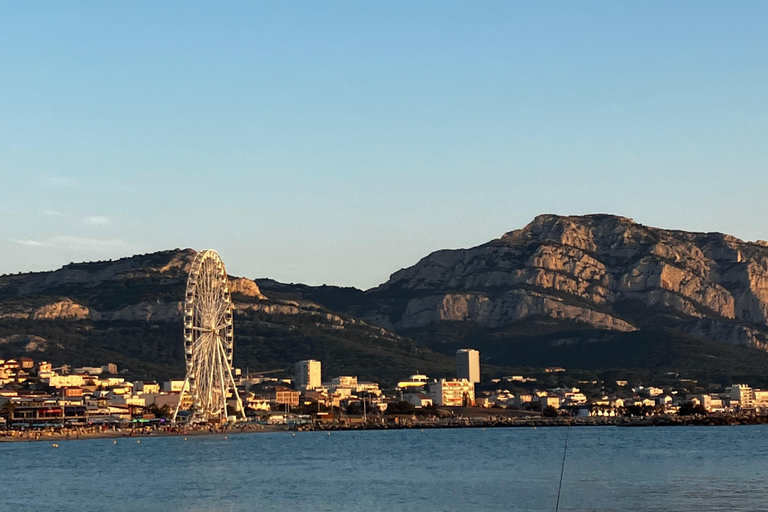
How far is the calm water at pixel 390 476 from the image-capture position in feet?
213

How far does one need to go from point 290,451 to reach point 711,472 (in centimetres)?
5064

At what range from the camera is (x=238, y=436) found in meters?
160

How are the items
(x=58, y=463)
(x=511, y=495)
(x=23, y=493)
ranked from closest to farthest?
(x=511, y=495) → (x=23, y=493) → (x=58, y=463)

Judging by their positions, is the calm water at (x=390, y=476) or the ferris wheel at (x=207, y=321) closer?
the calm water at (x=390, y=476)

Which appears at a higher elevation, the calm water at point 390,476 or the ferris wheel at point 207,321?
the ferris wheel at point 207,321

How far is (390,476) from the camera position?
8444cm

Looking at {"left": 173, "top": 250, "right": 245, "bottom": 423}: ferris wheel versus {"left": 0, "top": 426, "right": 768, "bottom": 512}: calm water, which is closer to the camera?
{"left": 0, "top": 426, "right": 768, "bottom": 512}: calm water

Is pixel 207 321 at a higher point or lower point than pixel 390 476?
higher

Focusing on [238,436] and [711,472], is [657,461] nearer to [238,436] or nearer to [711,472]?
[711,472]

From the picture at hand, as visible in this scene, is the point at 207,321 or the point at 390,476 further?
the point at 207,321

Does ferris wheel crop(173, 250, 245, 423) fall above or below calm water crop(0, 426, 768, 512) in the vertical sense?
above

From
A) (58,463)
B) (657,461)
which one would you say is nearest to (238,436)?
(58,463)

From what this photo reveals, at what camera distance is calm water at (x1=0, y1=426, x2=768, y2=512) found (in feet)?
213

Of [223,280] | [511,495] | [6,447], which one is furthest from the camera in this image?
[223,280]
